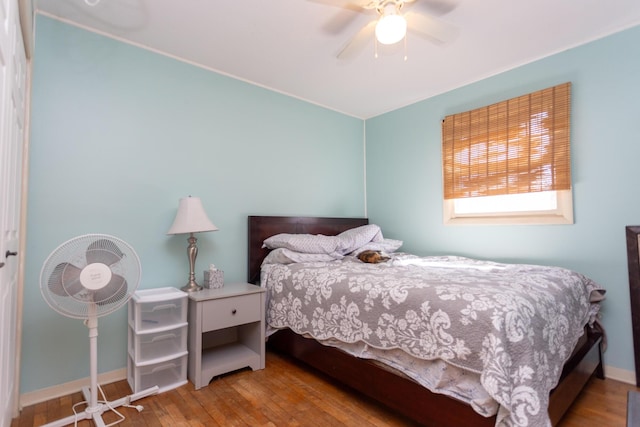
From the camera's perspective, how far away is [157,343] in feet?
6.91

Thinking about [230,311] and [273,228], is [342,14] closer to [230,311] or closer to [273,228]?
[273,228]

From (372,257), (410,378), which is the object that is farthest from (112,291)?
(372,257)

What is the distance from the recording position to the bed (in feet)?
4.67

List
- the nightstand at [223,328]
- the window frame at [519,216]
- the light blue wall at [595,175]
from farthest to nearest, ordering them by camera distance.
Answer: the window frame at [519,216]
the light blue wall at [595,175]
the nightstand at [223,328]

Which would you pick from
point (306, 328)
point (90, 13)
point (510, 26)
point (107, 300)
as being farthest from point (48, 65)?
point (510, 26)

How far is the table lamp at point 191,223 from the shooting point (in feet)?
7.29

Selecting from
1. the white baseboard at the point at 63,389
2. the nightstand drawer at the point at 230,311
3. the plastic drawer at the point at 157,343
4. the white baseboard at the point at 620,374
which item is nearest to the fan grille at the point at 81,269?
the plastic drawer at the point at 157,343

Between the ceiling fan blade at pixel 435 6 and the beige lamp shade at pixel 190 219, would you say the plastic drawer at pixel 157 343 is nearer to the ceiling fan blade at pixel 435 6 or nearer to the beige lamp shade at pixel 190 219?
the beige lamp shade at pixel 190 219

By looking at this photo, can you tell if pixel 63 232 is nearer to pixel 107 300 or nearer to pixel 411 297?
pixel 107 300

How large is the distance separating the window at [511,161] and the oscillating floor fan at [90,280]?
270 centimetres

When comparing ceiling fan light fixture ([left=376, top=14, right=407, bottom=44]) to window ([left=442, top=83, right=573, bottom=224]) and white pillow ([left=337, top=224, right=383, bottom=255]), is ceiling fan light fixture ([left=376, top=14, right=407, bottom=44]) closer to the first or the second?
window ([left=442, top=83, right=573, bottom=224])

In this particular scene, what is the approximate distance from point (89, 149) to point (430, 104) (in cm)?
297

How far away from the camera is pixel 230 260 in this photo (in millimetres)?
2756

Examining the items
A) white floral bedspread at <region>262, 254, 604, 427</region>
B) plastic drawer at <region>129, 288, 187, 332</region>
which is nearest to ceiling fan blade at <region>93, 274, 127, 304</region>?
plastic drawer at <region>129, 288, 187, 332</region>
